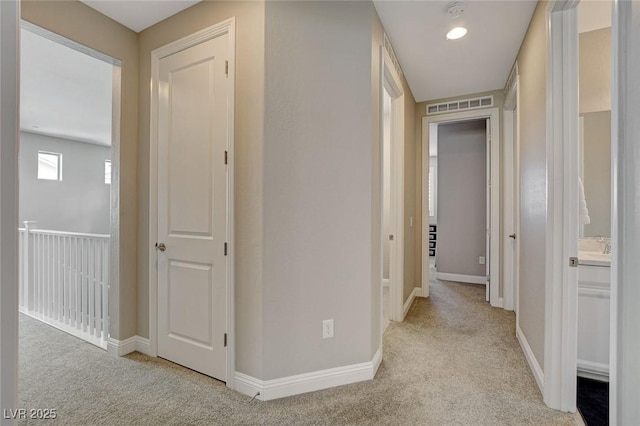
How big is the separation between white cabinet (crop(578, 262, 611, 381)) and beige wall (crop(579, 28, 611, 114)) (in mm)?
1331

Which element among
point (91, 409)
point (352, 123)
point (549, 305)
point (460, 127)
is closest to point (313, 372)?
point (91, 409)

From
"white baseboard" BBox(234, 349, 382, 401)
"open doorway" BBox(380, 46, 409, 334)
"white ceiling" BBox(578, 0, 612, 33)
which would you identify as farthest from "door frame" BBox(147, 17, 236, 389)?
"white ceiling" BBox(578, 0, 612, 33)

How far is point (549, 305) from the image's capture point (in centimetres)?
172

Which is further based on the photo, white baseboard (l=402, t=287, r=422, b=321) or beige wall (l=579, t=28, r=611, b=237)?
white baseboard (l=402, t=287, r=422, b=321)

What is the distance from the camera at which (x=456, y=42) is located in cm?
251

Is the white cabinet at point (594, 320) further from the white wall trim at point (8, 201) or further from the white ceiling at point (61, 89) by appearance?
the white ceiling at point (61, 89)

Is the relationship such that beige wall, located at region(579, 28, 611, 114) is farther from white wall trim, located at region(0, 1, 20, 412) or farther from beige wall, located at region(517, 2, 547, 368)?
white wall trim, located at region(0, 1, 20, 412)

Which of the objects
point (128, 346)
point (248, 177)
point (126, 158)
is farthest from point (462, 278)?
point (126, 158)

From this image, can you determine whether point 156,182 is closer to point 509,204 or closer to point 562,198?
point 562,198

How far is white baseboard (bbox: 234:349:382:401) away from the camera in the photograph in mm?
1801

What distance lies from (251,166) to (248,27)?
0.89 meters

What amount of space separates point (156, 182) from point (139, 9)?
128cm

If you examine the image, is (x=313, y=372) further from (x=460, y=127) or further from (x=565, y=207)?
(x=460, y=127)

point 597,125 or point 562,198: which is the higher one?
point 597,125
